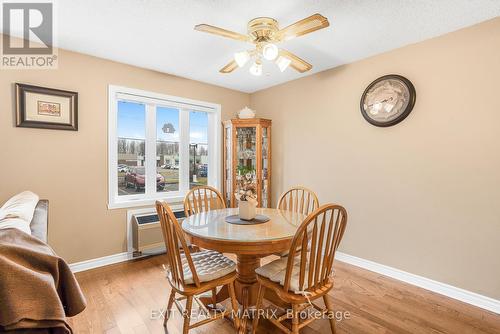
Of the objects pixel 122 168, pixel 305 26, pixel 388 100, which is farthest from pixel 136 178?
pixel 388 100

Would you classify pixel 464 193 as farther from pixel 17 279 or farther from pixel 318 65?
pixel 17 279

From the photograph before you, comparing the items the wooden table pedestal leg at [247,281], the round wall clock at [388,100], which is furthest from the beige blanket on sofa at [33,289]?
the round wall clock at [388,100]

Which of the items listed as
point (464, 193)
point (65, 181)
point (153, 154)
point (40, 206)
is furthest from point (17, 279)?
point (464, 193)

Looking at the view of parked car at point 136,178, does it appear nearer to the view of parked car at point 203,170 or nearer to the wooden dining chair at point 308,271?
the view of parked car at point 203,170

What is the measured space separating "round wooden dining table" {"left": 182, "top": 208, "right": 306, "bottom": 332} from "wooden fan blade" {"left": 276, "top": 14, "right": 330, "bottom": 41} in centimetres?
141

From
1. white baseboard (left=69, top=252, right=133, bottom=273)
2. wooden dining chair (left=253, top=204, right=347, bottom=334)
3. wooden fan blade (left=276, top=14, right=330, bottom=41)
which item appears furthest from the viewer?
white baseboard (left=69, top=252, right=133, bottom=273)

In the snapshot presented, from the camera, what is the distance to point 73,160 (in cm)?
275

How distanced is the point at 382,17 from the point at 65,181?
342 cm

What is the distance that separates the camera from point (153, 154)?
3428 mm

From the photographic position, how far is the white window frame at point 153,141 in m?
2.99

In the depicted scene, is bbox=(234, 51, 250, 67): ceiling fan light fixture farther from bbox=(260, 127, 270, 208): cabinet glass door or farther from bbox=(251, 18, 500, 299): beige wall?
bbox=(260, 127, 270, 208): cabinet glass door

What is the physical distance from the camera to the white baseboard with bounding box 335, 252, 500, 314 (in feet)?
6.99

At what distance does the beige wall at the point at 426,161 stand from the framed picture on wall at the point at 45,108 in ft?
9.42

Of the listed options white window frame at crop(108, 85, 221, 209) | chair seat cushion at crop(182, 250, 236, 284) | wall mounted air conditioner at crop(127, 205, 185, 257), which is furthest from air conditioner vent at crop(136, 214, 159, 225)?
chair seat cushion at crop(182, 250, 236, 284)
